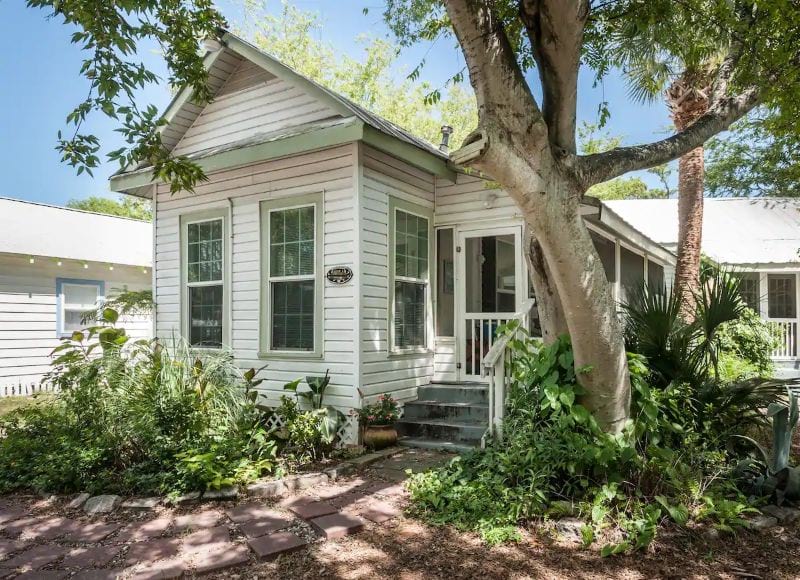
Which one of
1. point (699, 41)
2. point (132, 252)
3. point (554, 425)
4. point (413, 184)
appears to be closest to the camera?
point (554, 425)

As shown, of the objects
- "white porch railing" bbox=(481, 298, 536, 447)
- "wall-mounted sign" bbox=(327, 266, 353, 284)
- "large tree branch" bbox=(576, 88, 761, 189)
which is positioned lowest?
"white porch railing" bbox=(481, 298, 536, 447)

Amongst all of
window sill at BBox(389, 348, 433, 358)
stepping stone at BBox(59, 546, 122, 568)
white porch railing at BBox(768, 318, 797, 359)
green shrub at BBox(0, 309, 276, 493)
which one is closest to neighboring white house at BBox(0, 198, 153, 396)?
green shrub at BBox(0, 309, 276, 493)

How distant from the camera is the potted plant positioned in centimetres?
620

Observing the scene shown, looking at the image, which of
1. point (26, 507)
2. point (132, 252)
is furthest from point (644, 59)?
point (132, 252)

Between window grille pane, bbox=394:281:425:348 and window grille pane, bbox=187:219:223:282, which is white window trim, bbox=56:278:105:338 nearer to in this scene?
window grille pane, bbox=187:219:223:282

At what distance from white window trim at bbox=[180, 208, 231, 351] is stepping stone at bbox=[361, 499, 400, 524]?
3.65 m

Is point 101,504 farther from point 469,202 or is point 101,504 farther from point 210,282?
point 469,202

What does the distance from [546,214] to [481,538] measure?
235 centimetres

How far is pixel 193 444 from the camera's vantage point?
5.07 m

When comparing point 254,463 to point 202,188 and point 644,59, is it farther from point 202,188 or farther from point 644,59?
point 644,59

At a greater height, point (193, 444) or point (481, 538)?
point (193, 444)

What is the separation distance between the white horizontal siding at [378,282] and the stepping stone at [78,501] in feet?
9.64

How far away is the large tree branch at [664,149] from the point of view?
4.14 metres

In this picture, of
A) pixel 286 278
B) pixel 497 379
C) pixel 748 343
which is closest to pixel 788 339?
pixel 748 343
